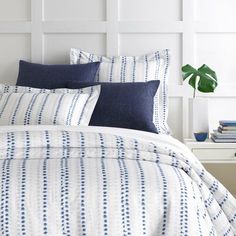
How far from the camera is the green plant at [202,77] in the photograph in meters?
3.78

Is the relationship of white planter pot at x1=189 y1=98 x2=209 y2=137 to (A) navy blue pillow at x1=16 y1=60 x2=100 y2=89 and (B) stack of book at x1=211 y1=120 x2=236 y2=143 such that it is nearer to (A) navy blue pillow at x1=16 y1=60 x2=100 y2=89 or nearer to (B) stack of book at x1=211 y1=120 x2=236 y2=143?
(B) stack of book at x1=211 y1=120 x2=236 y2=143

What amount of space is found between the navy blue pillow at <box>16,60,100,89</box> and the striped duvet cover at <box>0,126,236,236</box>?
124 cm

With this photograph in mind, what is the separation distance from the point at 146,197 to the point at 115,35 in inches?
80.5

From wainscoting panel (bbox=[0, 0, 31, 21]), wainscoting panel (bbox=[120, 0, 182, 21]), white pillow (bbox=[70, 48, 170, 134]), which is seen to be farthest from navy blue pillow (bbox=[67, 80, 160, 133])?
wainscoting panel (bbox=[0, 0, 31, 21])

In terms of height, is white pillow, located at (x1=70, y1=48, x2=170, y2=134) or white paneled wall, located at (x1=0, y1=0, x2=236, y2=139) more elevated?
white paneled wall, located at (x1=0, y1=0, x2=236, y2=139)

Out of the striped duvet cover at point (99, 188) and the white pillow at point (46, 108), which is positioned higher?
the white pillow at point (46, 108)

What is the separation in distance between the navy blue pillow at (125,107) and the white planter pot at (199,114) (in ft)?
1.50

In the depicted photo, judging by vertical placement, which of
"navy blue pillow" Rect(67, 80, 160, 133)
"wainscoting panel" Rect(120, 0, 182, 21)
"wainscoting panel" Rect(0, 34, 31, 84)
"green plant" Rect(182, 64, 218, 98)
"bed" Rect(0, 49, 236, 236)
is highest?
"wainscoting panel" Rect(120, 0, 182, 21)

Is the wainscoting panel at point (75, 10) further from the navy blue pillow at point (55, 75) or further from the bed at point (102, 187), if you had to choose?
the bed at point (102, 187)

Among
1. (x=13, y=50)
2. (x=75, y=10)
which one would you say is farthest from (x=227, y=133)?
(x=13, y=50)

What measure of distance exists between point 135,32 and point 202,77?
1.98 ft

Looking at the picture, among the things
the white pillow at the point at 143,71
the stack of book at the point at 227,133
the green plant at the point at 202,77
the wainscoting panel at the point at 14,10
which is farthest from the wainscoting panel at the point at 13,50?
the stack of book at the point at 227,133

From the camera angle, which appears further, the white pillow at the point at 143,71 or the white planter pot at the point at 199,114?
the white planter pot at the point at 199,114

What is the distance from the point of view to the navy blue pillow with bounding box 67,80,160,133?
334 cm
